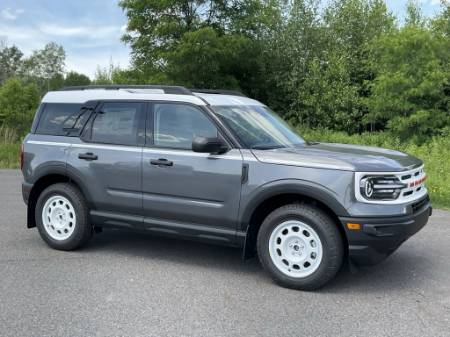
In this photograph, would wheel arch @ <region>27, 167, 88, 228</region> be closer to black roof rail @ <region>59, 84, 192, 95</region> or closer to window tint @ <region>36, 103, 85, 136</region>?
window tint @ <region>36, 103, 85, 136</region>

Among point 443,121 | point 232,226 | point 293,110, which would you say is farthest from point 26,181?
point 293,110

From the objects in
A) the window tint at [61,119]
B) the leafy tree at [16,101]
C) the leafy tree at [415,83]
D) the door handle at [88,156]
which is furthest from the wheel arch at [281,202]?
the leafy tree at [16,101]

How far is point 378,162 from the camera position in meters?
4.95

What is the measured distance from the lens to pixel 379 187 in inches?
189

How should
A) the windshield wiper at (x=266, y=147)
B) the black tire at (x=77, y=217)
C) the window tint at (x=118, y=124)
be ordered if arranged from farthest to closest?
1. the black tire at (x=77, y=217)
2. the window tint at (x=118, y=124)
3. the windshield wiper at (x=266, y=147)

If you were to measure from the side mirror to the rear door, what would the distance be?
31.3 inches

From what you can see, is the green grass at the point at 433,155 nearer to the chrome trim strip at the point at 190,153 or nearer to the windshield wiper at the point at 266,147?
the windshield wiper at the point at 266,147

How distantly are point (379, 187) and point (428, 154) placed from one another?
11.0 metres

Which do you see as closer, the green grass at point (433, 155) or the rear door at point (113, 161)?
the rear door at point (113, 161)

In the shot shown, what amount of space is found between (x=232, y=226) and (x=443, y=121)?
55.0 feet

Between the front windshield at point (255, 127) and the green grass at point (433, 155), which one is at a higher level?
the front windshield at point (255, 127)

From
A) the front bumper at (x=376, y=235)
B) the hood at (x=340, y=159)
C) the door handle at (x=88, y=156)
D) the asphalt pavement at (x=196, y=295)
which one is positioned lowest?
the asphalt pavement at (x=196, y=295)

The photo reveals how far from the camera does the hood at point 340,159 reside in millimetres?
4848

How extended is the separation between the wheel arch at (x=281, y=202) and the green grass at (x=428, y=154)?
516 cm
